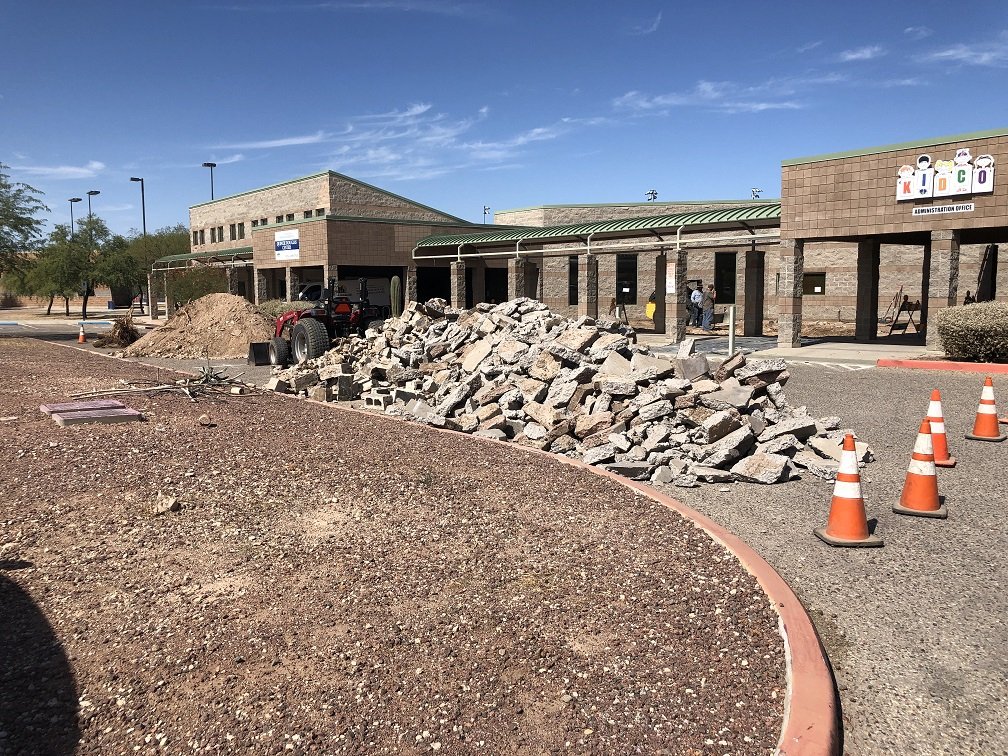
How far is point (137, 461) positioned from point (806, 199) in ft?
60.8

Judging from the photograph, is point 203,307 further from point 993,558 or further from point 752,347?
point 993,558

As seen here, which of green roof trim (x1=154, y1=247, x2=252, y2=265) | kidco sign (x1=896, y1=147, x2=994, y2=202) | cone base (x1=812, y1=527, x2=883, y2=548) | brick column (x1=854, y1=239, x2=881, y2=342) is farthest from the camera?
green roof trim (x1=154, y1=247, x2=252, y2=265)

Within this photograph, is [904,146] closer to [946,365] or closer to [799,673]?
[946,365]

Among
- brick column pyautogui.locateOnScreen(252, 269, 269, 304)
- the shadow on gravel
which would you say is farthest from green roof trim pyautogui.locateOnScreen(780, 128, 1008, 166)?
brick column pyautogui.locateOnScreen(252, 269, 269, 304)

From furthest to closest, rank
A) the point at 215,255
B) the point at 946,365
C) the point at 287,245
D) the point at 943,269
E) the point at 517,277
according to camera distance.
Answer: the point at 215,255
the point at 287,245
the point at 517,277
the point at 943,269
the point at 946,365

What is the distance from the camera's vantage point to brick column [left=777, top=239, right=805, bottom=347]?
20.8 meters

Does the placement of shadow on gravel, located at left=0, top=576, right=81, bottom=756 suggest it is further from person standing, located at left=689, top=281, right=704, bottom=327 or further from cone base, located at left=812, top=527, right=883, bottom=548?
person standing, located at left=689, top=281, right=704, bottom=327

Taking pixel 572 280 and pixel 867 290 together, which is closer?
pixel 867 290

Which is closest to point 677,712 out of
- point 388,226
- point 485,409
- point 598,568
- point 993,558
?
point 598,568

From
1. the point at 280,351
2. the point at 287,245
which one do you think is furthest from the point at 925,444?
the point at 287,245

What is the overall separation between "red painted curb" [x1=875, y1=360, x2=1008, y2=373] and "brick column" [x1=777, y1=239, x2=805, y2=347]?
4476 millimetres

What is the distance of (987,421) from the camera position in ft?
29.4

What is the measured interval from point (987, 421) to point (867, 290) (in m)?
15.3

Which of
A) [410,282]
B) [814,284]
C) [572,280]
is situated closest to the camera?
[814,284]
